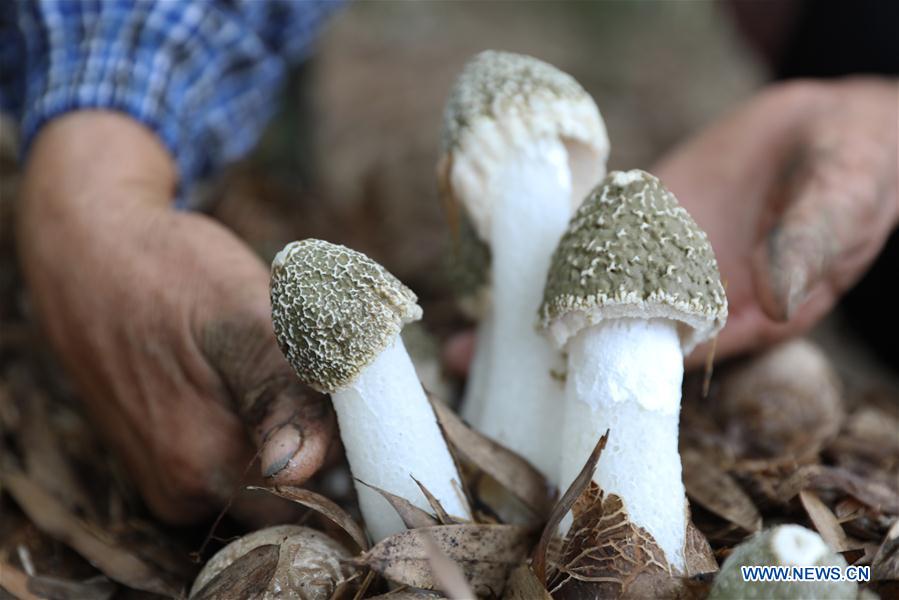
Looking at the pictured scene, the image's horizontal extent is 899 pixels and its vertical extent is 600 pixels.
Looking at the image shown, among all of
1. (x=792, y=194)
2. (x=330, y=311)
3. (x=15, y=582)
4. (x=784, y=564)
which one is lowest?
(x=15, y=582)

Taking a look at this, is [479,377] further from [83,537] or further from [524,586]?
[83,537]

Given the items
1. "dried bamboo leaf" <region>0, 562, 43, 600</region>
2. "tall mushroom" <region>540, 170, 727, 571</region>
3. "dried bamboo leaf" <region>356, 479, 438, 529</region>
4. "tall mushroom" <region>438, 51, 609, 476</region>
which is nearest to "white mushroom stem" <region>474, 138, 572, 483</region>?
"tall mushroom" <region>438, 51, 609, 476</region>

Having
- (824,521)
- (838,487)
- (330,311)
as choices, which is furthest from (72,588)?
(838,487)

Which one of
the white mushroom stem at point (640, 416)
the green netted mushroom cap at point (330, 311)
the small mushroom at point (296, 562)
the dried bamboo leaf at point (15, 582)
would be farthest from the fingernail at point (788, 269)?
the dried bamboo leaf at point (15, 582)

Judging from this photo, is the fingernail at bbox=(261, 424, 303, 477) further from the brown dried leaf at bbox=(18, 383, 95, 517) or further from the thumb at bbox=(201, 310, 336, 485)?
the brown dried leaf at bbox=(18, 383, 95, 517)

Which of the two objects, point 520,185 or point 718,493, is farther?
point 520,185
